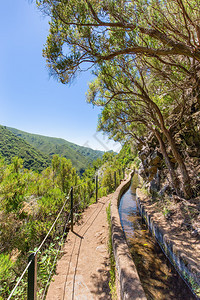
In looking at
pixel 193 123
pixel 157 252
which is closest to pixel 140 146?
pixel 193 123

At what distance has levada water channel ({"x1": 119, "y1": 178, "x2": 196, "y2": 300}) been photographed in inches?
89.3

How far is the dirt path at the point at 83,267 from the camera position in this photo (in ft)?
6.67

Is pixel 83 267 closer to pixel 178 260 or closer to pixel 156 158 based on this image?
pixel 178 260

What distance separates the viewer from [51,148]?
5753 inches

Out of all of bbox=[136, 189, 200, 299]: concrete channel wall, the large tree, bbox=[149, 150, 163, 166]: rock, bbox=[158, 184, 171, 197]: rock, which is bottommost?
bbox=[136, 189, 200, 299]: concrete channel wall

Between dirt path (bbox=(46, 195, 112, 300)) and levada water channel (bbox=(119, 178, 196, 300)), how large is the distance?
66 centimetres

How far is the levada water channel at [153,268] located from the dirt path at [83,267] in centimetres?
66

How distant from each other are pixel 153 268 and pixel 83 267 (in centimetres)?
130

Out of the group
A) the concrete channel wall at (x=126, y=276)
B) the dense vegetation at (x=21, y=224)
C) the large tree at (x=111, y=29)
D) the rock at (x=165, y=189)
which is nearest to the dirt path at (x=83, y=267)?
the dense vegetation at (x=21, y=224)

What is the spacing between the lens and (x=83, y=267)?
257 centimetres

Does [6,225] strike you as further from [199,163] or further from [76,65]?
[199,163]

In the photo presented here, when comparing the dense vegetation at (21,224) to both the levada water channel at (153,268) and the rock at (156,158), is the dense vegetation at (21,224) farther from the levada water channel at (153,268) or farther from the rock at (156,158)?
the rock at (156,158)

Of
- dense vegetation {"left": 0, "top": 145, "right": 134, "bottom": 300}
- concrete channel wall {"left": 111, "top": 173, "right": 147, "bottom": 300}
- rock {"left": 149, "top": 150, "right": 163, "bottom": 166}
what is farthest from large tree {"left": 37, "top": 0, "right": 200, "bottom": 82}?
rock {"left": 149, "top": 150, "right": 163, "bottom": 166}

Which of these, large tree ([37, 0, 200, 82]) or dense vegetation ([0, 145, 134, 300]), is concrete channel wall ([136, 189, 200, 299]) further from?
large tree ([37, 0, 200, 82])
